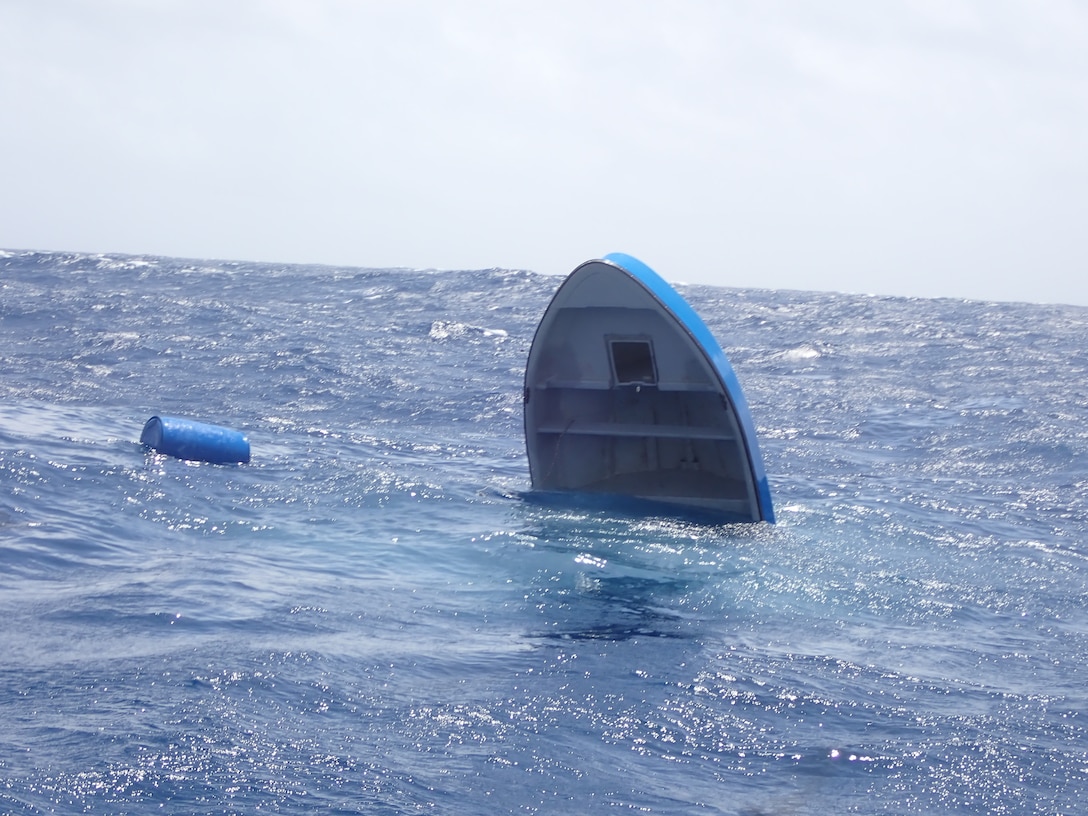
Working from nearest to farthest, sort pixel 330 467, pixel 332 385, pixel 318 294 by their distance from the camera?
1. pixel 330 467
2. pixel 332 385
3. pixel 318 294

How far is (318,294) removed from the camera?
38.1 meters

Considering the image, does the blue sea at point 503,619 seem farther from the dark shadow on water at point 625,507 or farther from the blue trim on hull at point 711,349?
the blue trim on hull at point 711,349

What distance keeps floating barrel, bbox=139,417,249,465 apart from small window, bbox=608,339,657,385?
4.42 meters

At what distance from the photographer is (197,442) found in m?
13.1

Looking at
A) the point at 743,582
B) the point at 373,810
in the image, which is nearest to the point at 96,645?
the point at 373,810

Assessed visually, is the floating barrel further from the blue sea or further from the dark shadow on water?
the dark shadow on water

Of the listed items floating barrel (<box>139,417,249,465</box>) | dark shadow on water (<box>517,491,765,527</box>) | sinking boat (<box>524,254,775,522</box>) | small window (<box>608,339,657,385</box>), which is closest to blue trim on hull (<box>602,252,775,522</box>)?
sinking boat (<box>524,254,775,522</box>)

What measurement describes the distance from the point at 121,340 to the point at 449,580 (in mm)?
17331

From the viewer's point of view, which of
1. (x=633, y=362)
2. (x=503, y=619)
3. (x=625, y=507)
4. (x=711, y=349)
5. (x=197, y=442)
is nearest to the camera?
(x=503, y=619)

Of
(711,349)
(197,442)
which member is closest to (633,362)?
(711,349)

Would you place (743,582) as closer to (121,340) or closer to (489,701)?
(489,701)

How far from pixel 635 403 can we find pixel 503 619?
212 inches

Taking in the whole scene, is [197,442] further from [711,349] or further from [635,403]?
[711,349]

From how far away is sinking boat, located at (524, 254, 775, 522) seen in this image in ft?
38.4
